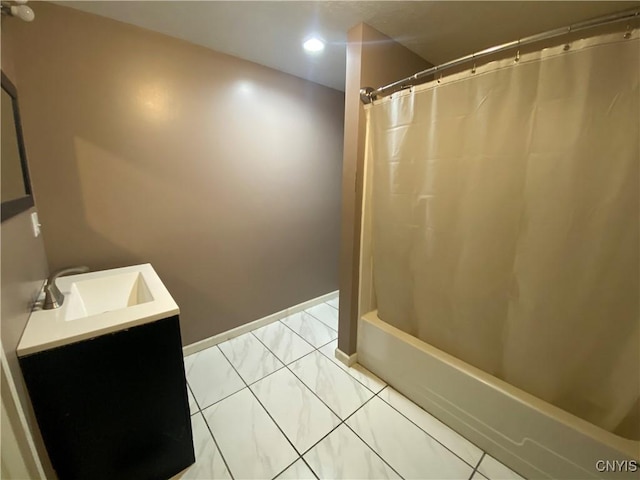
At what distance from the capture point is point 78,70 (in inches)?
54.2

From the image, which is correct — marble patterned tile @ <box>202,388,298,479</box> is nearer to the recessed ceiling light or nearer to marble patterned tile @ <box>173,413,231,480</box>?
marble patterned tile @ <box>173,413,231,480</box>

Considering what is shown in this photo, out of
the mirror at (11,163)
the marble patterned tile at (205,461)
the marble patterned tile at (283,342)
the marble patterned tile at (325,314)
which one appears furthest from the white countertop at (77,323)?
the marble patterned tile at (325,314)

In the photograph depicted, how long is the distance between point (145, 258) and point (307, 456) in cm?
151

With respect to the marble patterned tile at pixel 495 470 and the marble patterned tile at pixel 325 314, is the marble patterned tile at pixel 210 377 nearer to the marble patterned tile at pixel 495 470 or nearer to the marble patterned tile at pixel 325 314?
the marble patterned tile at pixel 325 314

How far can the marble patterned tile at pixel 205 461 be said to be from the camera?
120 cm

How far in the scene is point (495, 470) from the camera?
1.22 m

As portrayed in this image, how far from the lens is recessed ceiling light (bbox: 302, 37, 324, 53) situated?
1631mm

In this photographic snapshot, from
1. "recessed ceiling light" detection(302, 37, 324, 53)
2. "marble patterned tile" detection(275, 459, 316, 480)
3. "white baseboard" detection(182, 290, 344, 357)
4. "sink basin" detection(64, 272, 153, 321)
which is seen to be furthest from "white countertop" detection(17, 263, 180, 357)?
"recessed ceiling light" detection(302, 37, 324, 53)

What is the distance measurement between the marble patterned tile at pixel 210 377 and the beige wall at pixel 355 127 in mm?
802

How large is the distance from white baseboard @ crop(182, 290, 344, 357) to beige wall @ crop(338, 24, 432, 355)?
77 cm

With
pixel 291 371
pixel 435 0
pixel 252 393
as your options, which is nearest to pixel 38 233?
pixel 252 393

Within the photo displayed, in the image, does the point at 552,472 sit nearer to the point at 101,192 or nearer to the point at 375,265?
the point at 375,265

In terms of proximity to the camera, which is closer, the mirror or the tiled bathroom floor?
the mirror

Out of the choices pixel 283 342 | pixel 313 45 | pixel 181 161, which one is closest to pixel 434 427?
pixel 283 342
